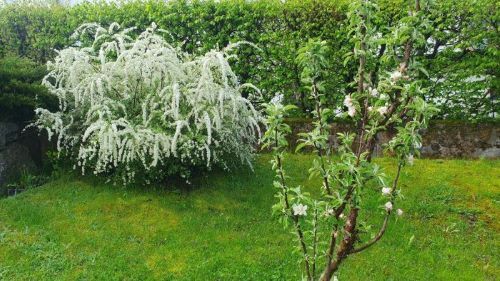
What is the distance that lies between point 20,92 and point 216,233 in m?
3.93

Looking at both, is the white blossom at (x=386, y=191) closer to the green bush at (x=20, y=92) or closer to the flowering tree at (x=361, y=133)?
the flowering tree at (x=361, y=133)

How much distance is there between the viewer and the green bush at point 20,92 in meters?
7.59

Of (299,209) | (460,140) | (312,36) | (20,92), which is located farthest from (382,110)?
(460,140)

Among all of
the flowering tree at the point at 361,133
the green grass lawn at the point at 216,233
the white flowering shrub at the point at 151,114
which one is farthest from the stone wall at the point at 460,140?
the flowering tree at the point at 361,133

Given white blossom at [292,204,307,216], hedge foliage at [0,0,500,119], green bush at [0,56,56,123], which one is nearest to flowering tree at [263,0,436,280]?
white blossom at [292,204,307,216]

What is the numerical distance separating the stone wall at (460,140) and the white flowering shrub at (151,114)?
2.90 metres

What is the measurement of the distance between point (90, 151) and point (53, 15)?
5206 mm

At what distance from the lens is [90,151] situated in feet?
24.2

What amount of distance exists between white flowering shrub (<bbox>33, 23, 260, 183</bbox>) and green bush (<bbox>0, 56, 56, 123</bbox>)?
25 centimetres

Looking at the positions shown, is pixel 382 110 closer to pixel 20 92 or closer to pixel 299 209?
pixel 299 209

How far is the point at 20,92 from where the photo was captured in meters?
7.80

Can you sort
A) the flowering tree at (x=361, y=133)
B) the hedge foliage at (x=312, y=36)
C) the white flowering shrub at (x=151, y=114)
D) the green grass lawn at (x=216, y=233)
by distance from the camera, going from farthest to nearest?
the hedge foliage at (x=312, y=36) < the white flowering shrub at (x=151, y=114) < the green grass lawn at (x=216, y=233) < the flowering tree at (x=361, y=133)

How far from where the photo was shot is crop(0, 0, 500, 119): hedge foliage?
9570mm

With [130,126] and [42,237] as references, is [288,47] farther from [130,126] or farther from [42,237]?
[42,237]
